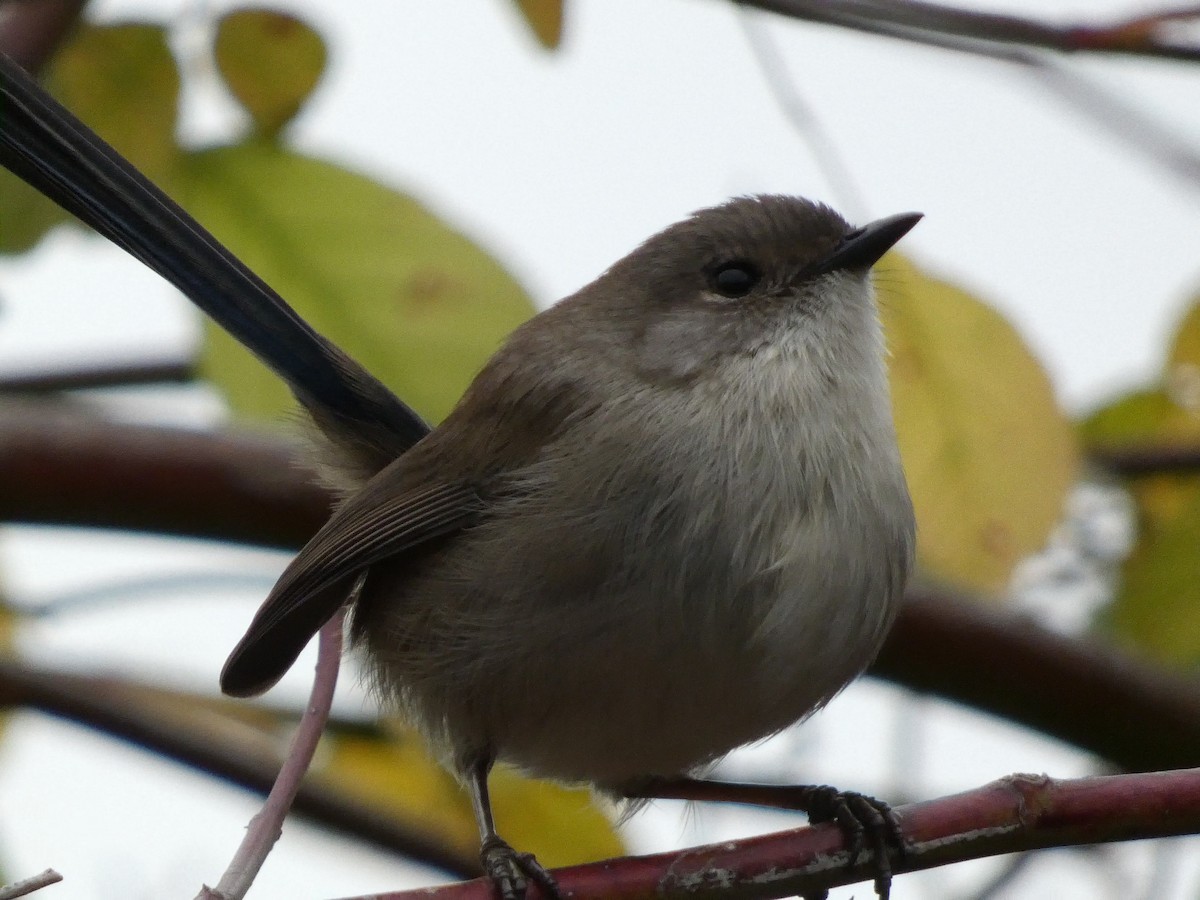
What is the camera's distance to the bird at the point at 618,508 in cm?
303

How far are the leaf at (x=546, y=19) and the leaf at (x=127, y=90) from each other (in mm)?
893

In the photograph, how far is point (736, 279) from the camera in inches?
139

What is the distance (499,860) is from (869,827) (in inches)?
27.8

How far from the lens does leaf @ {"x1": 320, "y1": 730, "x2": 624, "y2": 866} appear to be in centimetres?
405

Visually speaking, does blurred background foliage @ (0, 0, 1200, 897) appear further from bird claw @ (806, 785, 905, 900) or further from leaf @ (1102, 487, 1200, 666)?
bird claw @ (806, 785, 905, 900)

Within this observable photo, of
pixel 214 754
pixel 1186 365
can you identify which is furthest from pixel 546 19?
pixel 214 754

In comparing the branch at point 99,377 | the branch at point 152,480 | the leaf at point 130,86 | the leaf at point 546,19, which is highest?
the branch at point 99,377

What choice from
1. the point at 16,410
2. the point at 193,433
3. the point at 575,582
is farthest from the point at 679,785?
the point at 16,410

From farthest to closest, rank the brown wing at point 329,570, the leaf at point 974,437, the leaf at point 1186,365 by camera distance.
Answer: the leaf at point 1186,365 < the brown wing at point 329,570 < the leaf at point 974,437

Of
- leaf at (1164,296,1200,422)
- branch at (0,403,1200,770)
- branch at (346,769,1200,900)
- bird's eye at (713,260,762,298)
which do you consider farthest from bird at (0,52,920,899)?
leaf at (1164,296,1200,422)

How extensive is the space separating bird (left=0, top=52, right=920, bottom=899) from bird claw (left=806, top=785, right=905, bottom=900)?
0.03 meters

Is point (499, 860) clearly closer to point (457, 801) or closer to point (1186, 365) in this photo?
point (457, 801)

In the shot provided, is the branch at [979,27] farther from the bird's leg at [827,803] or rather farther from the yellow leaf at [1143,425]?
the yellow leaf at [1143,425]

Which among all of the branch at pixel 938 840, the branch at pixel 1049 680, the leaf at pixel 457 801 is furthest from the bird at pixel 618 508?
the branch at pixel 1049 680
